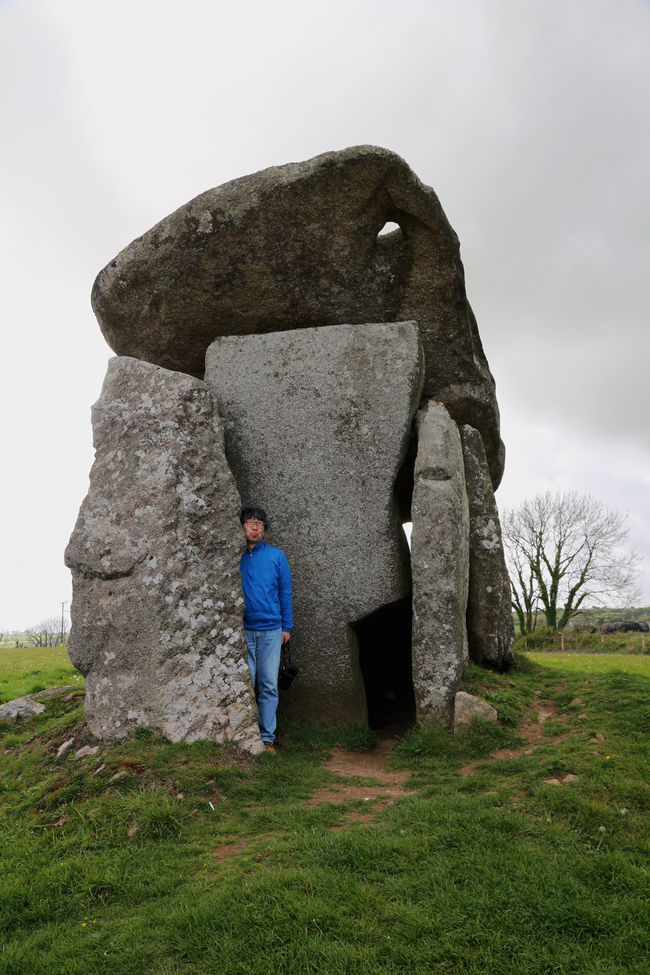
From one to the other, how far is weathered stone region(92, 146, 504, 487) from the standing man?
9.99ft

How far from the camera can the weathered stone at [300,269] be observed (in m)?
7.54

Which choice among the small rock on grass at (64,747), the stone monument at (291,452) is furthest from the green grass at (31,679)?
the stone monument at (291,452)

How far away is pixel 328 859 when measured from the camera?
4.09 metres

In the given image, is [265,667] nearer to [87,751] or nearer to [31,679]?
[87,751]

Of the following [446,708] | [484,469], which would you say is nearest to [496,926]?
[446,708]

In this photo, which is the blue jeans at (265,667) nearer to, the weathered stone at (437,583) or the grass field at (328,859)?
the grass field at (328,859)

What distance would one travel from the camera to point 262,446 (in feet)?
25.5

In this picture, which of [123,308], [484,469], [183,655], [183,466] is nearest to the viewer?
[183,655]

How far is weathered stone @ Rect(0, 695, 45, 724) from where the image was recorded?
7.67m

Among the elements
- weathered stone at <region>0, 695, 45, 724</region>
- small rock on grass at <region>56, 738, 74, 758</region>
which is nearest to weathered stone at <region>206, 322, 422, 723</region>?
small rock on grass at <region>56, 738, 74, 758</region>

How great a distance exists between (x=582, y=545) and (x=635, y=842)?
104 feet

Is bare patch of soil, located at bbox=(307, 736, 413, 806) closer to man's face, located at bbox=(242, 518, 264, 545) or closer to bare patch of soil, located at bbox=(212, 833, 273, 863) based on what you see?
bare patch of soil, located at bbox=(212, 833, 273, 863)

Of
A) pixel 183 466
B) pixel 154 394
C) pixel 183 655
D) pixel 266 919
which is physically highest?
pixel 154 394

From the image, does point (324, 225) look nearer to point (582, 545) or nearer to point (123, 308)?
point (123, 308)
